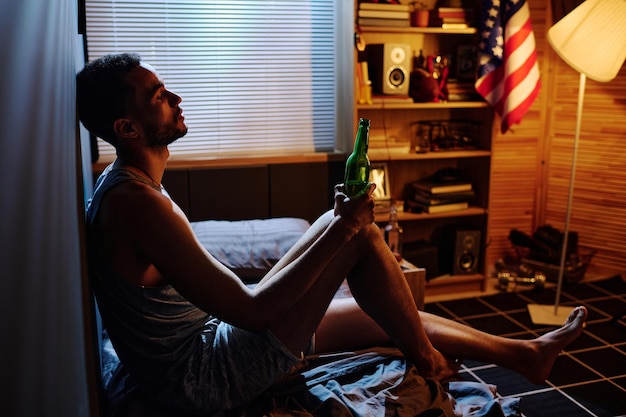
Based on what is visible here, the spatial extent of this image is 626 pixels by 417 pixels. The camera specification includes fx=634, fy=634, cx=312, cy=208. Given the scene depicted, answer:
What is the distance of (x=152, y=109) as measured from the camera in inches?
62.9

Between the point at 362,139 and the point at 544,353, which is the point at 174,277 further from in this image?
the point at 544,353

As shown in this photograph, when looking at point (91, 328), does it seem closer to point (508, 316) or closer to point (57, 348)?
point (57, 348)

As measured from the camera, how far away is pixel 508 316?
3.31 meters

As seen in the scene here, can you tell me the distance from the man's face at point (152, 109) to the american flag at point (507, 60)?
2.28 m

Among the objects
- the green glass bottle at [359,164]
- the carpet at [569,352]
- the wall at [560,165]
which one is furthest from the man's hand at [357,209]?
the wall at [560,165]

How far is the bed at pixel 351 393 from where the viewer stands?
165cm

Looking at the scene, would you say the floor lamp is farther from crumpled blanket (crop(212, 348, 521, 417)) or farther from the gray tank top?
the gray tank top

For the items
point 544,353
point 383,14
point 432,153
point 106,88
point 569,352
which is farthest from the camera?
point 432,153

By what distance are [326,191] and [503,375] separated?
4.51ft

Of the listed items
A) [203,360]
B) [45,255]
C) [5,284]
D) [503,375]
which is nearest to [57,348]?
[45,255]

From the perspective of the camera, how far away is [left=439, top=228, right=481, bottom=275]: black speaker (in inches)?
146

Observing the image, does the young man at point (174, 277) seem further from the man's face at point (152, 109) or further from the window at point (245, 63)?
the window at point (245, 63)

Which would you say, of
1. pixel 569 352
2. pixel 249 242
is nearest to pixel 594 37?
pixel 569 352

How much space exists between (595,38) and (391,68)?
1.02 m
